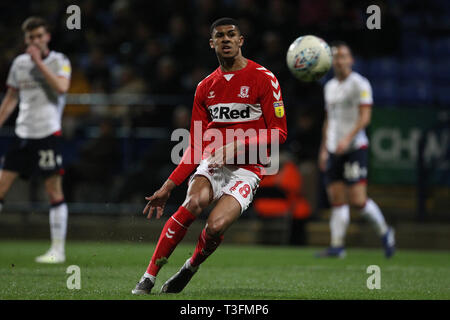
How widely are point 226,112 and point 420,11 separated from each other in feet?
35.3

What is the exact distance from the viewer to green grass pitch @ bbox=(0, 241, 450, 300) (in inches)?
257

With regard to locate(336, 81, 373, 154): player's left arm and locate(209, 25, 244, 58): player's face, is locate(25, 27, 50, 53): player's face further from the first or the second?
locate(336, 81, 373, 154): player's left arm

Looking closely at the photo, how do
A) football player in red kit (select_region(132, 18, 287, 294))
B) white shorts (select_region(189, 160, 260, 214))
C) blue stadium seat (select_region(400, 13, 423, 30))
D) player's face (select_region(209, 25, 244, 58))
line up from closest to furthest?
1. football player in red kit (select_region(132, 18, 287, 294))
2. white shorts (select_region(189, 160, 260, 214))
3. player's face (select_region(209, 25, 244, 58))
4. blue stadium seat (select_region(400, 13, 423, 30))

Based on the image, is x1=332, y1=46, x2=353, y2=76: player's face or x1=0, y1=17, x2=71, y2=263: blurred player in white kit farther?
x1=332, y1=46, x2=353, y2=76: player's face

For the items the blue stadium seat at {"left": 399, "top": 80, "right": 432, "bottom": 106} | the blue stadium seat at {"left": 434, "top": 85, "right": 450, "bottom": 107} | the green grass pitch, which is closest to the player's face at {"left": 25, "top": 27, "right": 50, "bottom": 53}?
the green grass pitch

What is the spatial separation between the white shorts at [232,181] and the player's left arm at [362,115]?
14.2 ft

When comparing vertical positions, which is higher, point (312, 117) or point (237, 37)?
point (237, 37)

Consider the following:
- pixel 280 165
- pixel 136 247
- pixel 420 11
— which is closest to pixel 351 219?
pixel 280 165

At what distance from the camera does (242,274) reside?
27.7 feet

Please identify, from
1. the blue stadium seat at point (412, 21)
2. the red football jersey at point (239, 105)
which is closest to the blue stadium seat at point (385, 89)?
the blue stadium seat at point (412, 21)

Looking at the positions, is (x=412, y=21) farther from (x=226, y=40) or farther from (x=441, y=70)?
(x=226, y=40)

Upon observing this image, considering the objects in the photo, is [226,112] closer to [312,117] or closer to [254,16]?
[312,117]

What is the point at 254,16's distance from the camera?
15.1 metres
